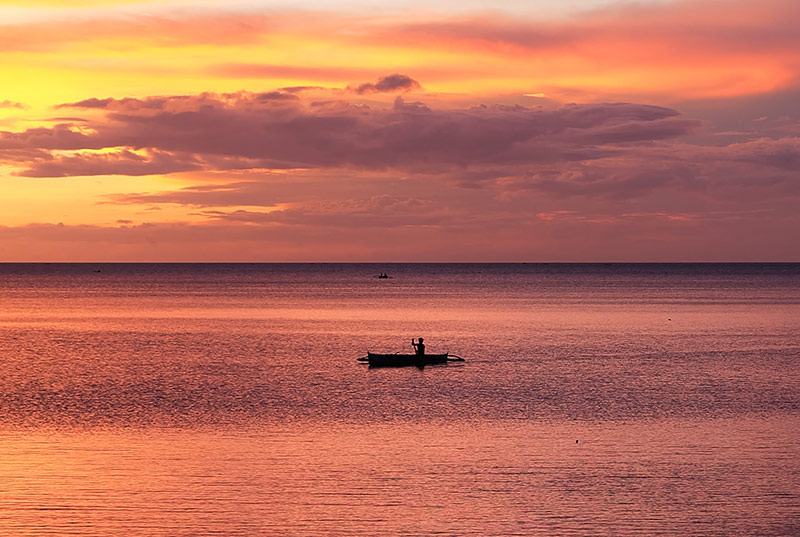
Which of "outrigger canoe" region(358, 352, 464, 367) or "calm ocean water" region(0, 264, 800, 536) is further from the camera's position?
"outrigger canoe" region(358, 352, 464, 367)

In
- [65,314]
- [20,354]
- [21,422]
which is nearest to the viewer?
[21,422]

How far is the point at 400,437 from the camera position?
44125 mm

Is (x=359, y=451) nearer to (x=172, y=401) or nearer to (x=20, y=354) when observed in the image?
(x=172, y=401)

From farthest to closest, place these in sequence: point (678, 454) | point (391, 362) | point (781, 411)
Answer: point (391, 362) < point (781, 411) < point (678, 454)

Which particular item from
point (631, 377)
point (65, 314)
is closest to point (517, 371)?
point (631, 377)

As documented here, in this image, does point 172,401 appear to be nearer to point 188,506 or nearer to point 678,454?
point 188,506

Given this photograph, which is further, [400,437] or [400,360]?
[400,360]

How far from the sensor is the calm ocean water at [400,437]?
3136cm

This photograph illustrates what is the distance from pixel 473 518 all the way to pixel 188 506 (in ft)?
31.3

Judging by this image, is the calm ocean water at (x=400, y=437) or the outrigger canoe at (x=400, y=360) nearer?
the calm ocean water at (x=400, y=437)

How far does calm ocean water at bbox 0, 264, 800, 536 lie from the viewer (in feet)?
103

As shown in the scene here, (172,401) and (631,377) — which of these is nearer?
(172,401)

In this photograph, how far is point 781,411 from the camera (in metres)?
51.5

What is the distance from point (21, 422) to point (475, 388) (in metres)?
27.3
